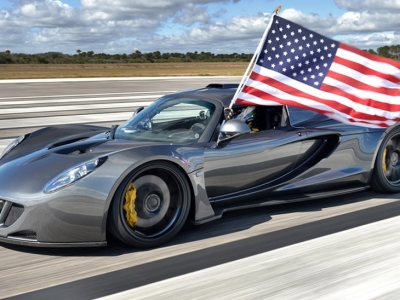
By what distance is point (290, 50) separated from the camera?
5492mm

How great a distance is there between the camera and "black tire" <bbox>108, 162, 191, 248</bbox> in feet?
13.6

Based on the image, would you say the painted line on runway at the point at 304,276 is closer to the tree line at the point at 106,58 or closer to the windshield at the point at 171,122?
the windshield at the point at 171,122

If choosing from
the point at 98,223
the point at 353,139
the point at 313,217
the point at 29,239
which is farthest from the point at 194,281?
the point at 353,139

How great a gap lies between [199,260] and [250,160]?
125cm

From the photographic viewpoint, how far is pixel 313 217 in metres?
5.16

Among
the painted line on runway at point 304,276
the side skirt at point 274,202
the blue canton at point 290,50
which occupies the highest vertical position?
the blue canton at point 290,50

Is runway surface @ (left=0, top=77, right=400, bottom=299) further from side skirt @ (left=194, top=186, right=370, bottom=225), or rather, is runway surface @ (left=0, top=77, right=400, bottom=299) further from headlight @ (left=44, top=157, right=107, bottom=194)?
headlight @ (left=44, top=157, right=107, bottom=194)

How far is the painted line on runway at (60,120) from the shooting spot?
12758mm

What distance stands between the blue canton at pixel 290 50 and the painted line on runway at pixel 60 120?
26.6 feet

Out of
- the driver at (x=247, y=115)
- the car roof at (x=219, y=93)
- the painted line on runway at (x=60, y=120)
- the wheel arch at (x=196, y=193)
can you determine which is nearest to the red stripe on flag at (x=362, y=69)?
the driver at (x=247, y=115)

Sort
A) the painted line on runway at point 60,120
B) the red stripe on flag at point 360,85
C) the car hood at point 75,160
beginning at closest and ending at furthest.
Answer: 1. the car hood at point 75,160
2. the red stripe on flag at point 360,85
3. the painted line on runway at point 60,120

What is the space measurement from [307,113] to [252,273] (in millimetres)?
2368

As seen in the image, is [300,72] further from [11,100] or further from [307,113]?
[11,100]

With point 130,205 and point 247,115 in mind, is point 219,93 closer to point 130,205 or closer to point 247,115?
point 247,115
